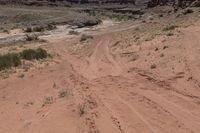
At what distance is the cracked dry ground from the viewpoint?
1134 centimetres

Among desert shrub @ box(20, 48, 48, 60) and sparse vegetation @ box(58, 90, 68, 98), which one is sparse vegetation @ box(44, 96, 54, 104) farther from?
desert shrub @ box(20, 48, 48, 60)

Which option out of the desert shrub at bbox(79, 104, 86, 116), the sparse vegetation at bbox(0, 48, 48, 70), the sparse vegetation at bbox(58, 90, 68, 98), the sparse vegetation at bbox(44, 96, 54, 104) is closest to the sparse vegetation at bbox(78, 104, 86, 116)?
the desert shrub at bbox(79, 104, 86, 116)

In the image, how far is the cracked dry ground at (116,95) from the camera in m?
11.3

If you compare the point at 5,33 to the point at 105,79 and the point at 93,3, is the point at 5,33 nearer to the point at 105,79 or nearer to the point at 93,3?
the point at 105,79

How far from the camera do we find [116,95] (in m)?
14.0

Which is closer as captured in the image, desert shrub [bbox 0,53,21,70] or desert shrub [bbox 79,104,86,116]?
desert shrub [bbox 79,104,86,116]

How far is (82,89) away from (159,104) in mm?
3950

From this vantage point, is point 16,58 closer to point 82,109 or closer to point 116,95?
point 116,95

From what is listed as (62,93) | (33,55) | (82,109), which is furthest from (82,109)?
(33,55)

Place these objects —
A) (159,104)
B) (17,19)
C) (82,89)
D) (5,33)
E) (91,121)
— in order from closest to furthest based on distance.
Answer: (91,121), (159,104), (82,89), (5,33), (17,19)

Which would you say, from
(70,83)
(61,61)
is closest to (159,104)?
(70,83)

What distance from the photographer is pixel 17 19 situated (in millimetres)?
81125

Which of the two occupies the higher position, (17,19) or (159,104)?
(159,104)

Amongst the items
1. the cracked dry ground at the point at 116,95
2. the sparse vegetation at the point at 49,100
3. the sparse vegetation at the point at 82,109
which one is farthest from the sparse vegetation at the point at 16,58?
the sparse vegetation at the point at 82,109
